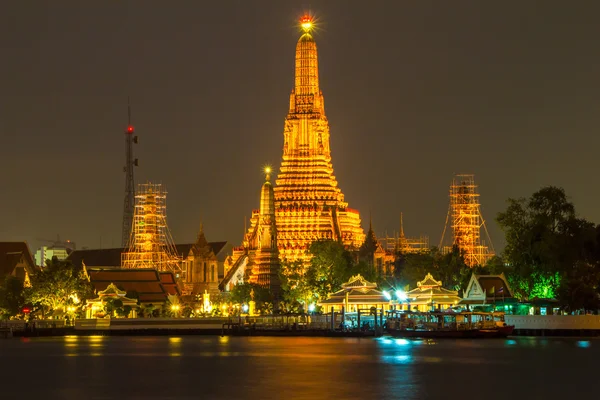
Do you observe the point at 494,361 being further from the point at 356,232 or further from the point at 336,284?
the point at 356,232

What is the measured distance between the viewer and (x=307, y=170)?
158375 mm

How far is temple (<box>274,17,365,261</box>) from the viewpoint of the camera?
155500mm

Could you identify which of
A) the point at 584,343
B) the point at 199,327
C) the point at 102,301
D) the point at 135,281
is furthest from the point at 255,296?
the point at 584,343

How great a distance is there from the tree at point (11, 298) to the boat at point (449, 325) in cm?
3726

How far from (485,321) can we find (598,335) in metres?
8.57

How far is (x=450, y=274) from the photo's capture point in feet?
429

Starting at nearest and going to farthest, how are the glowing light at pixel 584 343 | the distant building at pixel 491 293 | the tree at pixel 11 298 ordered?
the glowing light at pixel 584 343
the distant building at pixel 491 293
the tree at pixel 11 298

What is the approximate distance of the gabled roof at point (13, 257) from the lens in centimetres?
14816

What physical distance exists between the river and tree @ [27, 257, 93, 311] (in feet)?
73.2

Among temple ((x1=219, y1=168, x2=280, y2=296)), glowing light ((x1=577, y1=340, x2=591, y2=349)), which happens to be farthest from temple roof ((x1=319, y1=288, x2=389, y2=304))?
glowing light ((x1=577, y1=340, x2=591, y2=349))

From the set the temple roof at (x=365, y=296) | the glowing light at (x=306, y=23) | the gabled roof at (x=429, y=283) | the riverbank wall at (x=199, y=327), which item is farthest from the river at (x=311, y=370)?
the glowing light at (x=306, y=23)

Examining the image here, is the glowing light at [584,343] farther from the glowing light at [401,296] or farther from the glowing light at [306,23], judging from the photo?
the glowing light at [306,23]

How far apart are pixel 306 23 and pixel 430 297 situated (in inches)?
2022

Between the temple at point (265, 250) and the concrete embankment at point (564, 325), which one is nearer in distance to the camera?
the concrete embankment at point (564, 325)
